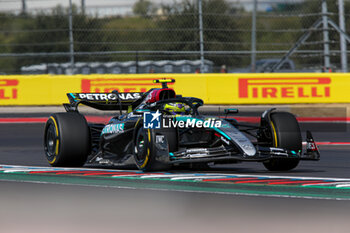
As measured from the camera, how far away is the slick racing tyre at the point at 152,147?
9.22 m

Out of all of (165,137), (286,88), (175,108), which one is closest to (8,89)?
(286,88)

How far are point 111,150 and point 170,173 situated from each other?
53.9 inches

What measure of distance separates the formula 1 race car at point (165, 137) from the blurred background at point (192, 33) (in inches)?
435

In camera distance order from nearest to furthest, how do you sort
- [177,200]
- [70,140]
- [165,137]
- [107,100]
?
[177,200]
[165,137]
[70,140]
[107,100]

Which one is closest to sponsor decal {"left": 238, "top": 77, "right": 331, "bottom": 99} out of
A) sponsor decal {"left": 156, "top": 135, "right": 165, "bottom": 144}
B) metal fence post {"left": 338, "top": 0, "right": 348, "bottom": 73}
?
metal fence post {"left": 338, "top": 0, "right": 348, "bottom": 73}

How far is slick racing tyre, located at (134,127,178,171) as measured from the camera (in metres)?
9.22

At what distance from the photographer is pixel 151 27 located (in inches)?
881

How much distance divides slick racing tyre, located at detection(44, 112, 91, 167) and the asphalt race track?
0.32m

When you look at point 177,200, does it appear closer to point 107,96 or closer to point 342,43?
point 107,96

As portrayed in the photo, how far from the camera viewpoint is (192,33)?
22.2 m

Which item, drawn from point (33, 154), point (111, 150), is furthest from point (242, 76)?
point (111, 150)

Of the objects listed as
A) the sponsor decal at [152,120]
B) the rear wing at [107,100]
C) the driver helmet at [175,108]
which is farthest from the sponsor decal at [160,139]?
the rear wing at [107,100]

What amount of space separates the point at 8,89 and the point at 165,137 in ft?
49.9

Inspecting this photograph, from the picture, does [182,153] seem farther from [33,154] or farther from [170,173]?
[33,154]
